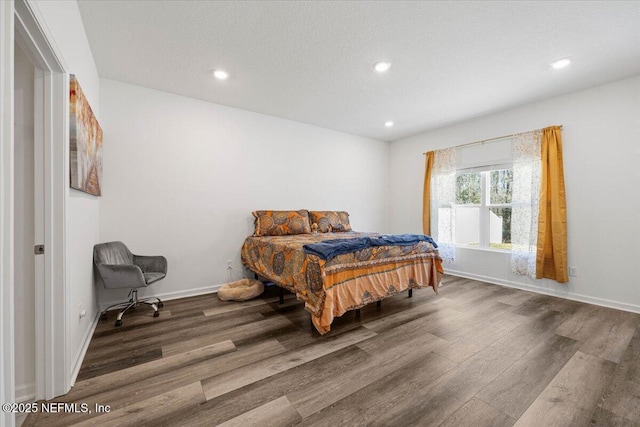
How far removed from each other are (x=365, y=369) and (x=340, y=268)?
812 mm

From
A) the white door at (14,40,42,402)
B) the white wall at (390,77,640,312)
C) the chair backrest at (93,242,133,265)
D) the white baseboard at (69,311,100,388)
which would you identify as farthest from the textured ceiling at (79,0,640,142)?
the white baseboard at (69,311,100,388)

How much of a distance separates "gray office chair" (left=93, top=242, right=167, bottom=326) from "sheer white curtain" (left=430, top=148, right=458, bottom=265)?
4295 millimetres

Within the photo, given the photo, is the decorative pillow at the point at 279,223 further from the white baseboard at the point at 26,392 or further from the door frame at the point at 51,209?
the white baseboard at the point at 26,392

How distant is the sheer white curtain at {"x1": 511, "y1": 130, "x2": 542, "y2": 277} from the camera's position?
11.3ft

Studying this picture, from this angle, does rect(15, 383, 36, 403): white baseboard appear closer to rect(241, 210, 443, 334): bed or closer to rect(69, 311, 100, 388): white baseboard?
rect(69, 311, 100, 388): white baseboard

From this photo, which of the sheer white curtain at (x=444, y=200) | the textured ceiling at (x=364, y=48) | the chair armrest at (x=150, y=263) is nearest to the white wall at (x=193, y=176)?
the chair armrest at (x=150, y=263)

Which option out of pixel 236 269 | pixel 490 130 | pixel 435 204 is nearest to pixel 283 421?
pixel 236 269

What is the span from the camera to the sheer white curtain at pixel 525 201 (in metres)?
3.44

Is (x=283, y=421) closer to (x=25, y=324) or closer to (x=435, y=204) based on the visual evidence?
(x=25, y=324)

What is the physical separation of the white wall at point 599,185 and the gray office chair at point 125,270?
471 centimetres

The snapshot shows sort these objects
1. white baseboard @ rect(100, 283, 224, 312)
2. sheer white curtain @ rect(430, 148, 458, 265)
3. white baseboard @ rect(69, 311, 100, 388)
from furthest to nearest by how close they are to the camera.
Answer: sheer white curtain @ rect(430, 148, 458, 265), white baseboard @ rect(100, 283, 224, 312), white baseboard @ rect(69, 311, 100, 388)

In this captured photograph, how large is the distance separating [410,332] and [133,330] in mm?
2540

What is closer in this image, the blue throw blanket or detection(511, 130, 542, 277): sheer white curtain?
the blue throw blanket

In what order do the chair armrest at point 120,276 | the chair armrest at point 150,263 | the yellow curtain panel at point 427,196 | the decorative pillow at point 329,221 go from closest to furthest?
the chair armrest at point 120,276, the chair armrest at point 150,263, the decorative pillow at point 329,221, the yellow curtain panel at point 427,196
